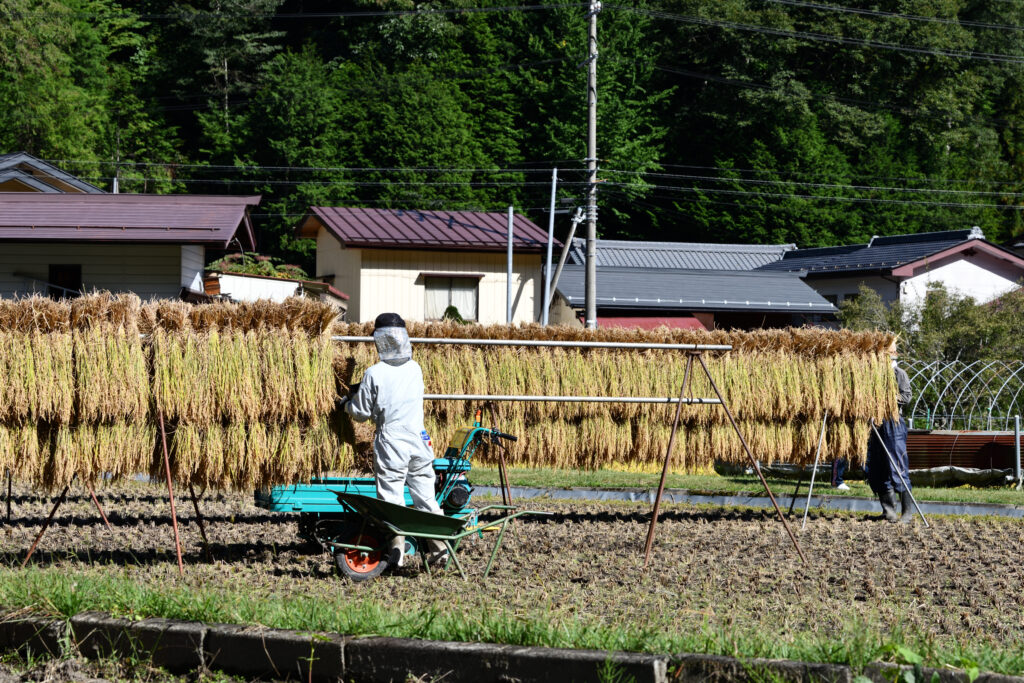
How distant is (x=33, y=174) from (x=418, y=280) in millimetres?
11436

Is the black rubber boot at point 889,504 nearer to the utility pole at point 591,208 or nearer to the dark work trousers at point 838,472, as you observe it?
the dark work trousers at point 838,472

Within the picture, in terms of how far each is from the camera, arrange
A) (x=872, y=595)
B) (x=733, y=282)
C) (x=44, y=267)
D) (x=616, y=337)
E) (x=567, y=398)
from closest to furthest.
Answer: (x=872, y=595) < (x=567, y=398) < (x=616, y=337) < (x=44, y=267) < (x=733, y=282)

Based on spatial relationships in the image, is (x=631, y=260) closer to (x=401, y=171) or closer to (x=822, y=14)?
(x=401, y=171)

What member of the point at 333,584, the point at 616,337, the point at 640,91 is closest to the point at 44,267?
the point at 616,337

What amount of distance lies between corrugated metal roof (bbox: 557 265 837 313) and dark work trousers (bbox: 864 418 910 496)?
74.0 ft

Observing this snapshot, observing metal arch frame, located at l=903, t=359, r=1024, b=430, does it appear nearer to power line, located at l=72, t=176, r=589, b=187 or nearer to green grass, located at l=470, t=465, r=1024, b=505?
green grass, located at l=470, t=465, r=1024, b=505

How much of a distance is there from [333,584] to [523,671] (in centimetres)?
276

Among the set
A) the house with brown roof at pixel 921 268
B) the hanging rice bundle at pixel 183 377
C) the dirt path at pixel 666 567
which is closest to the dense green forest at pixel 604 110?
the house with brown roof at pixel 921 268

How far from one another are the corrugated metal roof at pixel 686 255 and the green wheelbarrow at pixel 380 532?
36230mm

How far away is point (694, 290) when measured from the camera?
3703 centimetres

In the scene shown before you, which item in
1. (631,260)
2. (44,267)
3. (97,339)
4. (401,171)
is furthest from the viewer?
(401,171)

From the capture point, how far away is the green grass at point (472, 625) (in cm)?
513

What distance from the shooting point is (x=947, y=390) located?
1847 cm

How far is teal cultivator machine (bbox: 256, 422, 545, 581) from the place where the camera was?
7598mm
